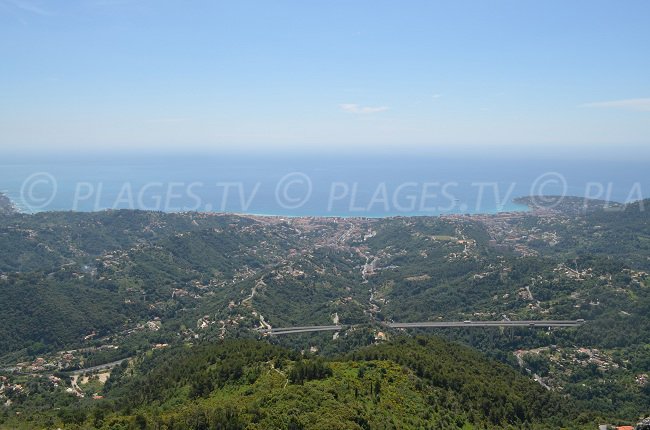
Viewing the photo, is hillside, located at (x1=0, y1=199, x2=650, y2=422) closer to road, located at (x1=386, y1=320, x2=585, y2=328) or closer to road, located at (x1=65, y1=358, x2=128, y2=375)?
road, located at (x1=65, y1=358, x2=128, y2=375)

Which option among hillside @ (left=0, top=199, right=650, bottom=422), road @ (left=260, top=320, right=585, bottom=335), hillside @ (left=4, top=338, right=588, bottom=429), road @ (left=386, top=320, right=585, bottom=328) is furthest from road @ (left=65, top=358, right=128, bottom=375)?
road @ (left=386, top=320, right=585, bottom=328)

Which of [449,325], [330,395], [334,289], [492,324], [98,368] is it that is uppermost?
[330,395]

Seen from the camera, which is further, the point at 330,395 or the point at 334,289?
the point at 334,289

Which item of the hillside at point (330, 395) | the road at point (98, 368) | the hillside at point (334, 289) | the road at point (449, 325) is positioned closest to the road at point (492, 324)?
the road at point (449, 325)

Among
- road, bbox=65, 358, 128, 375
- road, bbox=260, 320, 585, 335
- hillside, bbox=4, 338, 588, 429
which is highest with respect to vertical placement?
hillside, bbox=4, 338, 588, 429

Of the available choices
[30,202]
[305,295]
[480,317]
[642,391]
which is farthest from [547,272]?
[30,202]

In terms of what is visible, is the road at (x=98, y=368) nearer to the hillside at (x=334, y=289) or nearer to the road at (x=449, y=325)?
the hillside at (x=334, y=289)

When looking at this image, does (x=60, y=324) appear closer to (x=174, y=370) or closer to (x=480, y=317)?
(x=174, y=370)

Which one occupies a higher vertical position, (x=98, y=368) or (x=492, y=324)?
(x=492, y=324)

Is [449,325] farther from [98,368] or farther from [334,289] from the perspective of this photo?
[98,368]

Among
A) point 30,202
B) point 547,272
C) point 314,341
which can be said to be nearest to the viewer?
point 314,341

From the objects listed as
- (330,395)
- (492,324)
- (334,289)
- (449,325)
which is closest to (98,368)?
(330,395)
